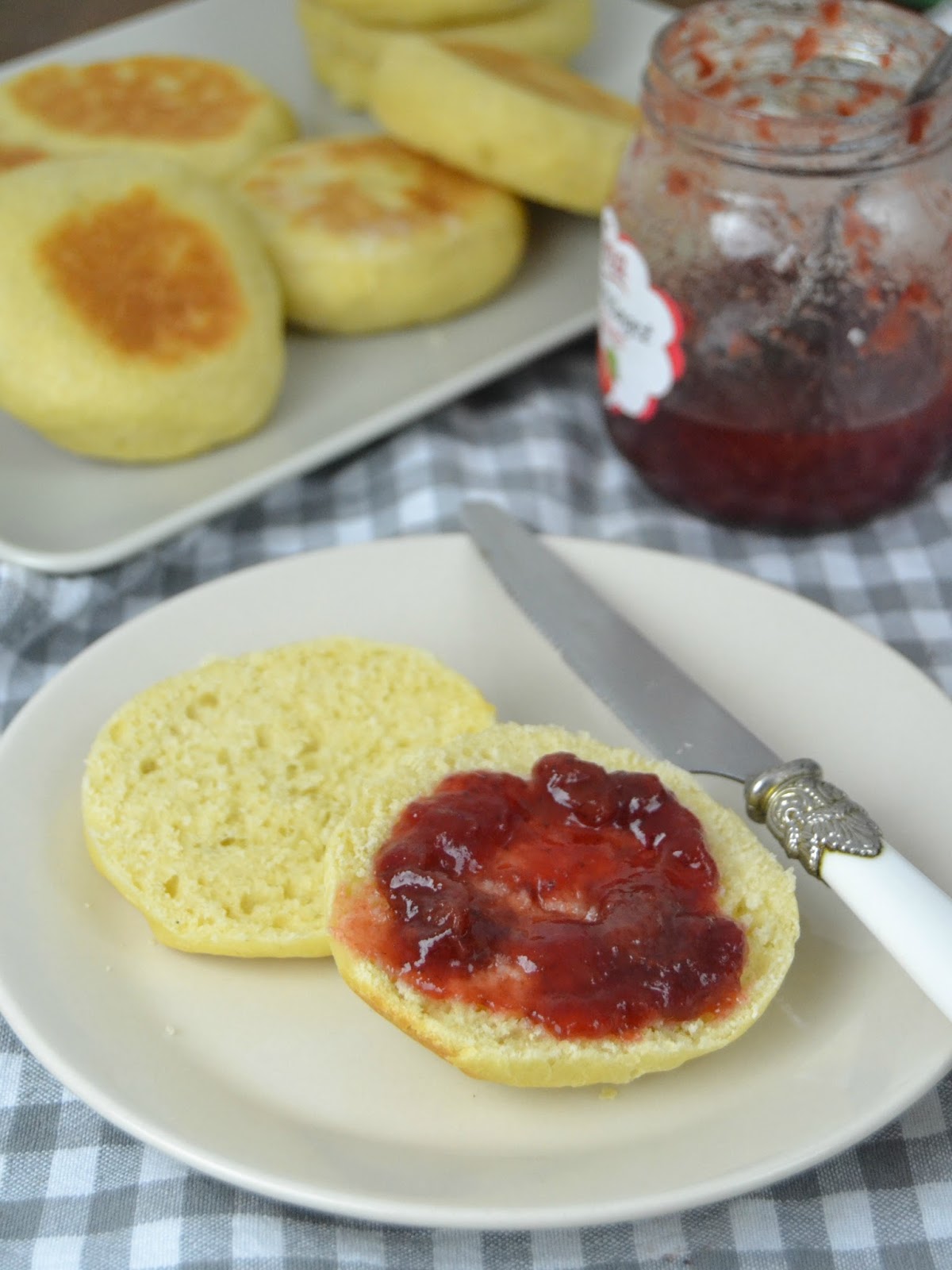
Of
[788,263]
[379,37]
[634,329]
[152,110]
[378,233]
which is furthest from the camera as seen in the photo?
[379,37]

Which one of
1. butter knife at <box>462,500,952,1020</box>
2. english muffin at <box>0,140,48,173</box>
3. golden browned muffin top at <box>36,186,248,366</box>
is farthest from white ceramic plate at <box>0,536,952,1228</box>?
english muffin at <box>0,140,48,173</box>

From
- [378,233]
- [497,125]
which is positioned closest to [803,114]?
[497,125]

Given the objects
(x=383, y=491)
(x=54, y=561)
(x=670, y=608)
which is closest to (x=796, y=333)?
(x=670, y=608)

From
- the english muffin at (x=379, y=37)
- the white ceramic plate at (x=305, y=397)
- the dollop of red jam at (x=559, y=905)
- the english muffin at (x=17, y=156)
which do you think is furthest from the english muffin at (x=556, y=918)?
the english muffin at (x=379, y=37)

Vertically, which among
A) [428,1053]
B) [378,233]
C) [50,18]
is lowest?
[50,18]

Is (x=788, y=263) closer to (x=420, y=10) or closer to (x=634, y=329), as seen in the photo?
(x=634, y=329)

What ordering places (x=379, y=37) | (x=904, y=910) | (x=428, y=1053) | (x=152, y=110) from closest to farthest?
1. (x=904, y=910)
2. (x=428, y=1053)
3. (x=152, y=110)
4. (x=379, y=37)

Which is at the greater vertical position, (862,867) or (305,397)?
(862,867)
